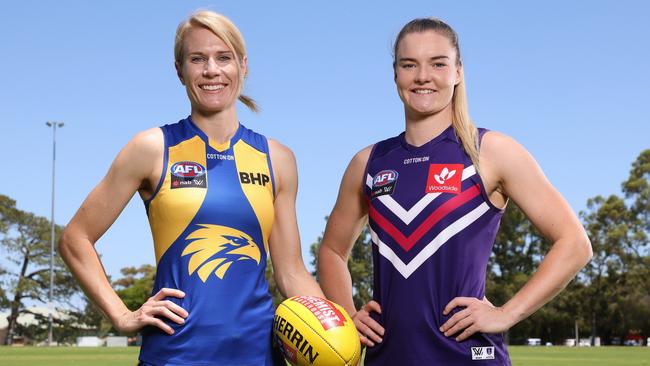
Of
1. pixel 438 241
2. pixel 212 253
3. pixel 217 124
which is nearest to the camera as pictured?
pixel 212 253

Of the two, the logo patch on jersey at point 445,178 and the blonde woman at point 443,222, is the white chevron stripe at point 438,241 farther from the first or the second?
the logo patch on jersey at point 445,178

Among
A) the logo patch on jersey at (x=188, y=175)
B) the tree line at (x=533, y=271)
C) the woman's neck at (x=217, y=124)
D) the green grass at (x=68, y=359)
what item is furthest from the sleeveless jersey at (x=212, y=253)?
the tree line at (x=533, y=271)

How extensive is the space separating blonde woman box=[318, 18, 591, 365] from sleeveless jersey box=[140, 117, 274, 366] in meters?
0.64

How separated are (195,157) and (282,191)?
0.52 m

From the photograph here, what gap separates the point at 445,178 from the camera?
4660 mm

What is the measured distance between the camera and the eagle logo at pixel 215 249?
4352 mm

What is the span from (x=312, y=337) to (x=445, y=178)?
43.0 inches

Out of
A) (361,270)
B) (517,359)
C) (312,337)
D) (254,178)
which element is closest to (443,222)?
(312,337)

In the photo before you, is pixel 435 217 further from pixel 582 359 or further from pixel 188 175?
pixel 582 359

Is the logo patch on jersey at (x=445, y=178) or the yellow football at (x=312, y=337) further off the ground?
the logo patch on jersey at (x=445, y=178)

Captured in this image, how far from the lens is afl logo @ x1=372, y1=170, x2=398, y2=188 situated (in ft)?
15.6

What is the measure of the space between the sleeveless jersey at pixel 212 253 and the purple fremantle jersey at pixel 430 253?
634 millimetres

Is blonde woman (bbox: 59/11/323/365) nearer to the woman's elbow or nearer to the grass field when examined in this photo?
the woman's elbow

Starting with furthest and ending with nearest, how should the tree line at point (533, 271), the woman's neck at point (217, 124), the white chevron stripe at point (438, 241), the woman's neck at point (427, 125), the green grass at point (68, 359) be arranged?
the tree line at point (533, 271)
the green grass at point (68, 359)
the woman's neck at point (427, 125)
the woman's neck at point (217, 124)
the white chevron stripe at point (438, 241)
